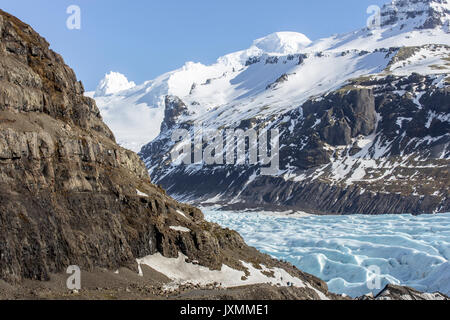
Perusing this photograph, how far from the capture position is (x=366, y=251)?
13162 centimetres

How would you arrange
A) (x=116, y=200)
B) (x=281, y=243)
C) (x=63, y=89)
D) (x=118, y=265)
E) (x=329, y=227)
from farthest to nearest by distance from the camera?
(x=329, y=227), (x=281, y=243), (x=63, y=89), (x=116, y=200), (x=118, y=265)

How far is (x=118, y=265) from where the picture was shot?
5928cm

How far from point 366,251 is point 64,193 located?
91.5 m

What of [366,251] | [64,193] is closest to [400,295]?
[64,193]

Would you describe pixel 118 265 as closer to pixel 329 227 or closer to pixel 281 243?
pixel 281 243

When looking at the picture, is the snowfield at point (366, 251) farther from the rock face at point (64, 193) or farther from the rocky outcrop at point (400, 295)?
the rock face at point (64, 193)

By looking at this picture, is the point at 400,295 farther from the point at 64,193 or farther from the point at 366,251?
the point at 366,251

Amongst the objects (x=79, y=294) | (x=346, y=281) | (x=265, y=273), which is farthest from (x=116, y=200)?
(x=346, y=281)

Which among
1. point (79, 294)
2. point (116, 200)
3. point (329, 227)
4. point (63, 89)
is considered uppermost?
point (63, 89)

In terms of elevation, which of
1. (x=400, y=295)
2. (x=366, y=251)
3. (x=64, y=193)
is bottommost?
(x=366, y=251)

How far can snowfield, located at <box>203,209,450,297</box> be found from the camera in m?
102

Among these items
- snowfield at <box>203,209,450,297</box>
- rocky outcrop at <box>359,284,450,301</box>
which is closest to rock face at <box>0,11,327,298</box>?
rocky outcrop at <box>359,284,450,301</box>

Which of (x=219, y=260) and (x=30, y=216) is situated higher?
(x=30, y=216)
